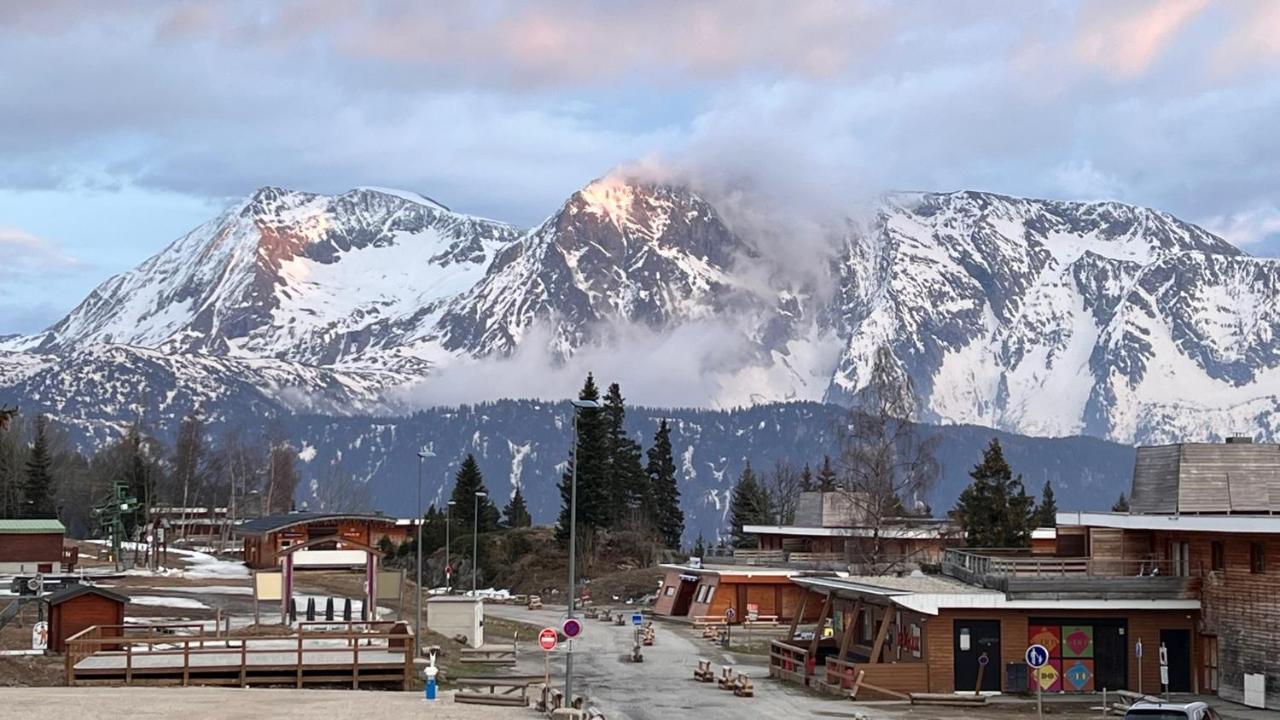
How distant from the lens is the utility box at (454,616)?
7525 centimetres

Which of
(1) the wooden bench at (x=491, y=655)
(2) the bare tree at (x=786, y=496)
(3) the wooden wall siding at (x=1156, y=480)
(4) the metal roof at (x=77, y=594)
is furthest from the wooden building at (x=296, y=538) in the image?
(3) the wooden wall siding at (x=1156, y=480)

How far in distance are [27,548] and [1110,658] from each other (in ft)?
235

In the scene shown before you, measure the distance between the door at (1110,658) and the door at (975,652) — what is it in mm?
3335

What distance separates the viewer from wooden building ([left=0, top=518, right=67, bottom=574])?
10538cm

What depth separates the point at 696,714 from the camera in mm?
52188

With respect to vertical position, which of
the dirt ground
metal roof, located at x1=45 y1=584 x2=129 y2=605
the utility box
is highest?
metal roof, located at x1=45 y1=584 x2=129 y2=605

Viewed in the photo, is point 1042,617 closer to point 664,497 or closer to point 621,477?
point 621,477

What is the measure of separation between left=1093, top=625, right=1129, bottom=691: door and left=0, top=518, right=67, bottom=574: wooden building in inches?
2752

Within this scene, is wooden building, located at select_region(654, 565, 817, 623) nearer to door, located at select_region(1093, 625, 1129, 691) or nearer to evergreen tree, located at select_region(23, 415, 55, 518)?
door, located at select_region(1093, 625, 1129, 691)

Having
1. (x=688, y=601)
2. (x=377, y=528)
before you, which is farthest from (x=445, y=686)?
(x=377, y=528)

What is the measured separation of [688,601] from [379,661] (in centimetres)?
4914

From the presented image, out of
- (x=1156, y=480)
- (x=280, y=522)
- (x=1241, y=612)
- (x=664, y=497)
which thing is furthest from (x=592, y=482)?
(x=1241, y=612)

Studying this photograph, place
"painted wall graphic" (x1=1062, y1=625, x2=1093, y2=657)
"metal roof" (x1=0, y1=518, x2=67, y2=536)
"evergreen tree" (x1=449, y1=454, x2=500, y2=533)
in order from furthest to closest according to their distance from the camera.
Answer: "evergreen tree" (x1=449, y1=454, x2=500, y2=533), "metal roof" (x1=0, y1=518, x2=67, y2=536), "painted wall graphic" (x1=1062, y1=625, x2=1093, y2=657)

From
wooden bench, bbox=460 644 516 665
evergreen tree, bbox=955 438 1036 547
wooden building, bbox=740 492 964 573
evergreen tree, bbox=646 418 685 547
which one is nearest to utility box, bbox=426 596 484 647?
wooden bench, bbox=460 644 516 665
